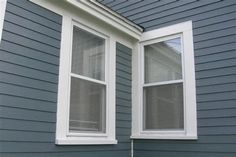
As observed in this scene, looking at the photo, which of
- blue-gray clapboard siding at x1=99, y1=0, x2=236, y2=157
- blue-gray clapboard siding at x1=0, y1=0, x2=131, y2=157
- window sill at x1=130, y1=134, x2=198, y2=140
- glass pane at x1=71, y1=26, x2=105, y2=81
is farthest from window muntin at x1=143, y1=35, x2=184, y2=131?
blue-gray clapboard siding at x1=0, y1=0, x2=131, y2=157

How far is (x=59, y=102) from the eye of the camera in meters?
3.65

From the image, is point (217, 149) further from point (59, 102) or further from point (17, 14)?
point (17, 14)

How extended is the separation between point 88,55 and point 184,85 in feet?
4.96

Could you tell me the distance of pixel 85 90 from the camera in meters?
4.15

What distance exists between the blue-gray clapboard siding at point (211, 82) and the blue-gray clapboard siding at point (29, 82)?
1.31 m

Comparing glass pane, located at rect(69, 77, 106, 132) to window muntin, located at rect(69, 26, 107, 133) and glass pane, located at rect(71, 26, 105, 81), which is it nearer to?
window muntin, located at rect(69, 26, 107, 133)

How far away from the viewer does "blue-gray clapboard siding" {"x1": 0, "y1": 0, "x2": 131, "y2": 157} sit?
3.15 meters

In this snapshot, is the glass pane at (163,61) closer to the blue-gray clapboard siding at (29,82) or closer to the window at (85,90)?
the window at (85,90)

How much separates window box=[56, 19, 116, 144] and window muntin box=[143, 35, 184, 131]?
2.16ft

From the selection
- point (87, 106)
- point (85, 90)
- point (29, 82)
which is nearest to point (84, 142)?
point (87, 106)

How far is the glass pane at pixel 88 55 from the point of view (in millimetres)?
4078

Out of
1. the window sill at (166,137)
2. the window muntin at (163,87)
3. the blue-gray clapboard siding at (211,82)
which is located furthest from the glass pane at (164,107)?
the blue-gray clapboard siding at (211,82)

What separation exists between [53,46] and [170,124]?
6.94 feet

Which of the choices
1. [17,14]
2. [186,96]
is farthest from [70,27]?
[186,96]
